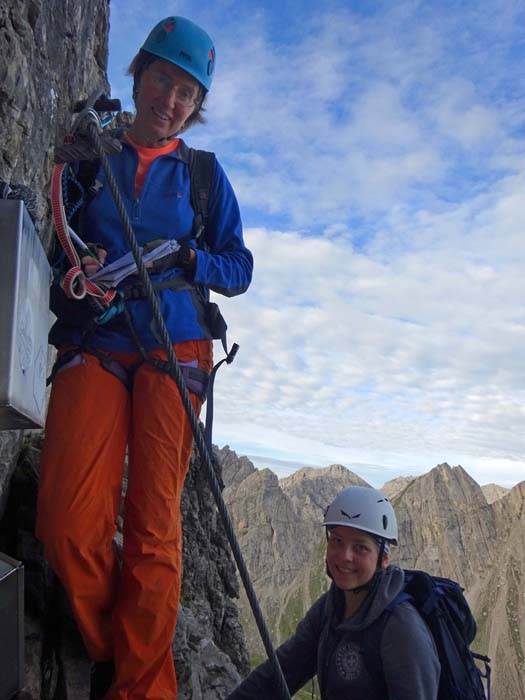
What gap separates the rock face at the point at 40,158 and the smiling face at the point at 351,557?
2012mm

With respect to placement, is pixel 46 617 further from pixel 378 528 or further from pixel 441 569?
pixel 441 569

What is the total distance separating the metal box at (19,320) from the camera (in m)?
3.12

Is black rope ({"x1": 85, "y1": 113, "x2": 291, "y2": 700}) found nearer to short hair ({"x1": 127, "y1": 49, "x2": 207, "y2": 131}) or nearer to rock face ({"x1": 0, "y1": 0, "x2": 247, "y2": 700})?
A: rock face ({"x1": 0, "y1": 0, "x2": 247, "y2": 700})

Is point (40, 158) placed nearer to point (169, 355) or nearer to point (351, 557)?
point (169, 355)

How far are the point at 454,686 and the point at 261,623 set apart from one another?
61.1 inches

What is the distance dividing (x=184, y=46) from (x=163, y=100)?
17.0 inches

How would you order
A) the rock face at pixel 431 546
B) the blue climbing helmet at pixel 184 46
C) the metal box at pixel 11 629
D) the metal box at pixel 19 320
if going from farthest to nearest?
the rock face at pixel 431 546 < the blue climbing helmet at pixel 184 46 < the metal box at pixel 11 629 < the metal box at pixel 19 320

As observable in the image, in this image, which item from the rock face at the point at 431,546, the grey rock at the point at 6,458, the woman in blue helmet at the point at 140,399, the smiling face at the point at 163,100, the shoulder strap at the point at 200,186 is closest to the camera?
the woman in blue helmet at the point at 140,399

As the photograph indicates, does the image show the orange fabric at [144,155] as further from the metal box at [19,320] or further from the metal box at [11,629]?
the metal box at [11,629]

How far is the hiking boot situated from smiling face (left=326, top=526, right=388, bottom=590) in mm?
2130

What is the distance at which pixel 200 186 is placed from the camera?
5328 mm

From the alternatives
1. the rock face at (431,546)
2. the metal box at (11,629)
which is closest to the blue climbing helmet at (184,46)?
the metal box at (11,629)

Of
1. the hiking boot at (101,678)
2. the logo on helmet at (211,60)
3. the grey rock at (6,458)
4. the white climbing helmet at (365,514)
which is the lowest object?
the hiking boot at (101,678)

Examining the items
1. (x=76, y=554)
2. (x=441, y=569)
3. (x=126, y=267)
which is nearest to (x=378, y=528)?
(x=76, y=554)
